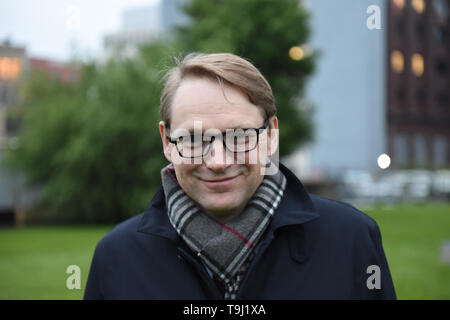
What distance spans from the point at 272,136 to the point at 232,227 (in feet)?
1.35

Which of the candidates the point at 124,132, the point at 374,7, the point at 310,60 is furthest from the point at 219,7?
the point at 374,7

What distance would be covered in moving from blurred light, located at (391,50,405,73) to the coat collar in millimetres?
24316

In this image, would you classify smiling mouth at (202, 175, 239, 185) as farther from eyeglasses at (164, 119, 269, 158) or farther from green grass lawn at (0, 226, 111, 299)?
green grass lawn at (0, 226, 111, 299)

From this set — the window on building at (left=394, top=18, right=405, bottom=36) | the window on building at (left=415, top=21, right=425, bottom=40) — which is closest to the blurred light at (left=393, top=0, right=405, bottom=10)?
the window on building at (left=394, top=18, right=405, bottom=36)

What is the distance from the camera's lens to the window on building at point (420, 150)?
3738cm

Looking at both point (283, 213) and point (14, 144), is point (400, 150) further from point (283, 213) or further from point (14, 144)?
point (283, 213)

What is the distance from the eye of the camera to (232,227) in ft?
6.08

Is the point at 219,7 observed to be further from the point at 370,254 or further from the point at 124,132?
the point at 370,254

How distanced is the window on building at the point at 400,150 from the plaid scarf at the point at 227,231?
119 feet

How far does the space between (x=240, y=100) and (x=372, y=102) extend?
44.9ft

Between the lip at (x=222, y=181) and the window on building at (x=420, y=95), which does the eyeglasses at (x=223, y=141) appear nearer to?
the lip at (x=222, y=181)

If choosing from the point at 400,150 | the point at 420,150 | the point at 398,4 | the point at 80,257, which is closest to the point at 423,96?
the point at 420,150

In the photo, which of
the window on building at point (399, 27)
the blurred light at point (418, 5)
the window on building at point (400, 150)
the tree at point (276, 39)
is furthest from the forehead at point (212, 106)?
the window on building at point (400, 150)
